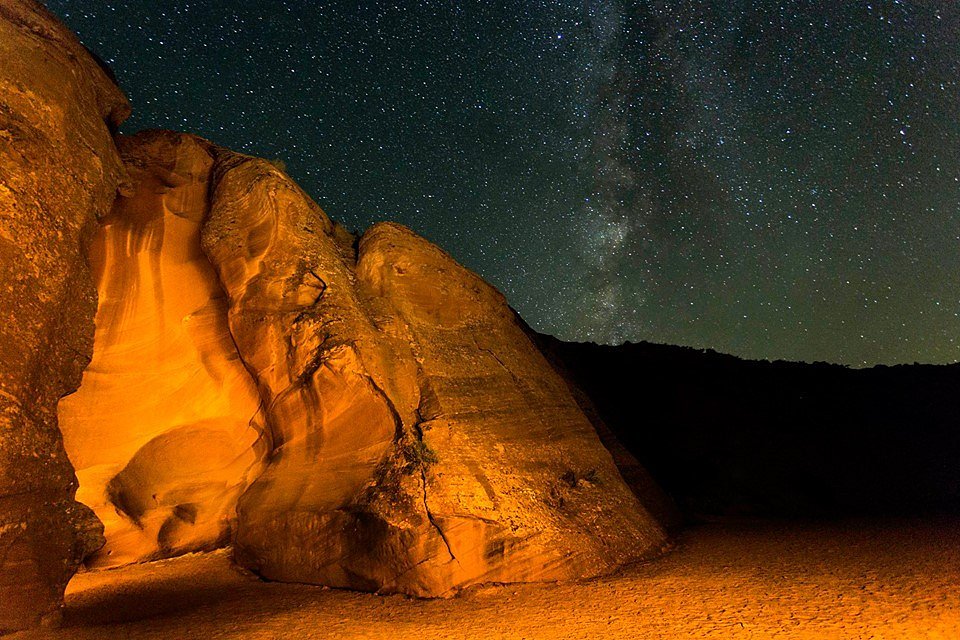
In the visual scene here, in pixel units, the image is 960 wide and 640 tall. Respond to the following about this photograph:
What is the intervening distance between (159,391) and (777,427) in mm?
15812

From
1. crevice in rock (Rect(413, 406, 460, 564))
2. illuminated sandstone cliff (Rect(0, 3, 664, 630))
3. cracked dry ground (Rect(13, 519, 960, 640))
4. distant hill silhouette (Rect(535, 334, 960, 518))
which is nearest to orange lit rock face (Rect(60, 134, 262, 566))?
illuminated sandstone cliff (Rect(0, 3, 664, 630))

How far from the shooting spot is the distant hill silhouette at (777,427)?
43.0ft

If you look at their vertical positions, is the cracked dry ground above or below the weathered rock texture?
below

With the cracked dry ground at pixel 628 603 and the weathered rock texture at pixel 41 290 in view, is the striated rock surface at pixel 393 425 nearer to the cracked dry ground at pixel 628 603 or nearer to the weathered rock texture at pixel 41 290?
the cracked dry ground at pixel 628 603

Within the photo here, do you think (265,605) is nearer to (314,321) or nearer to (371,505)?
(371,505)

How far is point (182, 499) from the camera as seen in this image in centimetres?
968

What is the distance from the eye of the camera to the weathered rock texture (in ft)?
16.0

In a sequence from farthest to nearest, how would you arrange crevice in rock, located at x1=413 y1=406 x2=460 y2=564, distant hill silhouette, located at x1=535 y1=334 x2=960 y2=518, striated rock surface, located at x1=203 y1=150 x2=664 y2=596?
distant hill silhouette, located at x1=535 y1=334 x2=960 y2=518 → striated rock surface, located at x1=203 y1=150 x2=664 y2=596 → crevice in rock, located at x1=413 y1=406 x2=460 y2=564

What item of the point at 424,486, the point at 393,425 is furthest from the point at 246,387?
the point at 424,486

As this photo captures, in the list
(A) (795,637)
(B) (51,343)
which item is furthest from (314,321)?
(A) (795,637)

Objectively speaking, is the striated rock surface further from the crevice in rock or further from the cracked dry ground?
the cracked dry ground

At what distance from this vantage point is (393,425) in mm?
7645

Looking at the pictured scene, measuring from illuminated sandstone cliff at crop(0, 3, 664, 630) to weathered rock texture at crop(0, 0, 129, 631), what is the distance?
0.08ft

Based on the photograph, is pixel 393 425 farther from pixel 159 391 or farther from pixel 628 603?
pixel 159 391
